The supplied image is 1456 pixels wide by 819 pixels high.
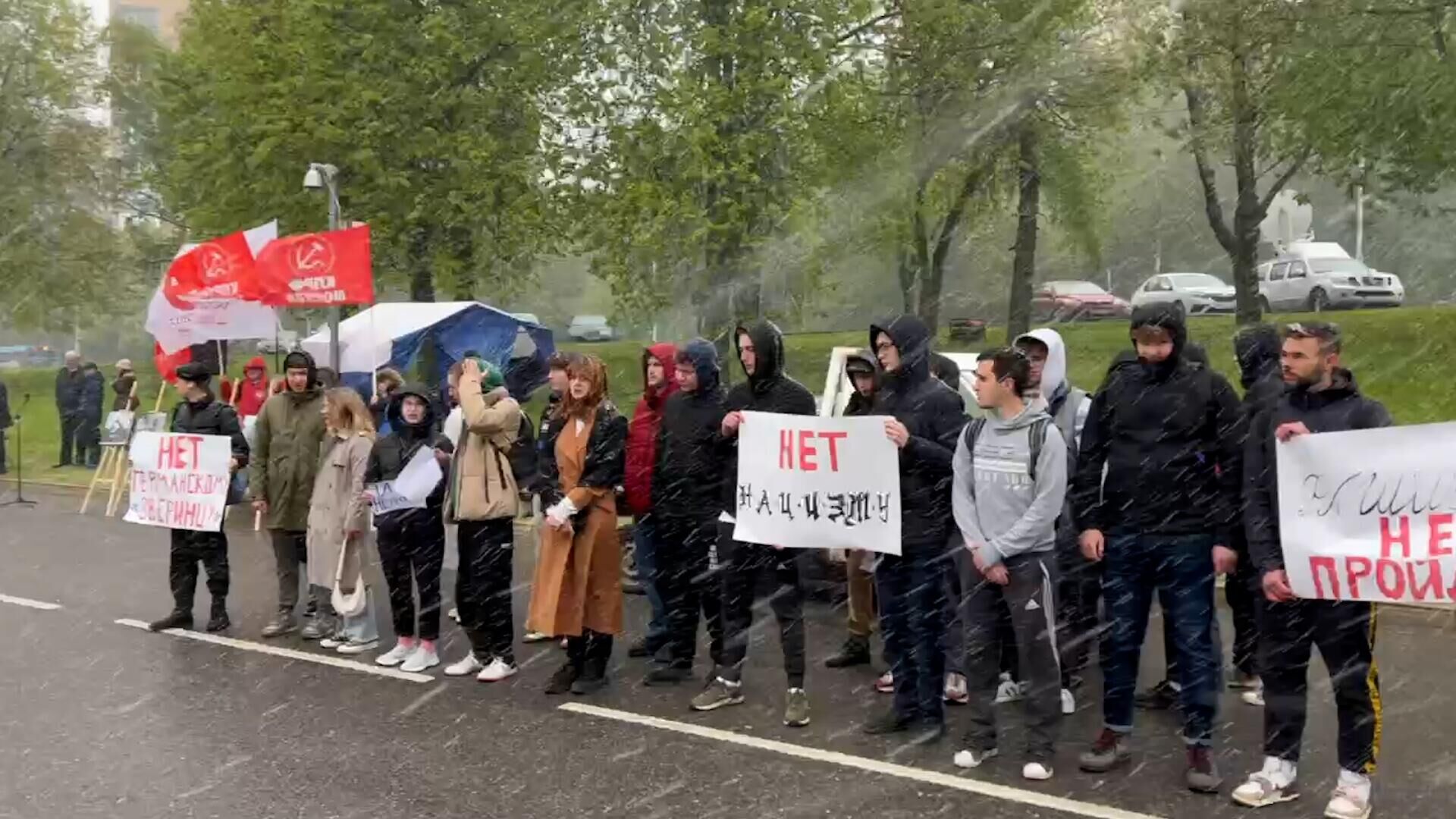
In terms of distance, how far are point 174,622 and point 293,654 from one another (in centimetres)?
129

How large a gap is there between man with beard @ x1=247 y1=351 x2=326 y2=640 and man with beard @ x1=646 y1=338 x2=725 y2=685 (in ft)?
8.28

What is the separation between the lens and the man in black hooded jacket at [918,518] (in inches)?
245

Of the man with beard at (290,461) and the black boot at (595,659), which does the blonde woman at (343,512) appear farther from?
the black boot at (595,659)

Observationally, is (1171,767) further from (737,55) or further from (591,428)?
(737,55)

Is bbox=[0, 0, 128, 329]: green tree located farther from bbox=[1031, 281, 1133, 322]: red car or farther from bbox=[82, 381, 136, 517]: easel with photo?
bbox=[1031, 281, 1133, 322]: red car

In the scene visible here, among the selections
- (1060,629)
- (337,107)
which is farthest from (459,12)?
(1060,629)

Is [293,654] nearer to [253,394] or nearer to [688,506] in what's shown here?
[688,506]


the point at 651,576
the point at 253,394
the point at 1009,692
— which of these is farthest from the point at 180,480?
the point at 253,394

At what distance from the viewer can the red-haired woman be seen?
711cm

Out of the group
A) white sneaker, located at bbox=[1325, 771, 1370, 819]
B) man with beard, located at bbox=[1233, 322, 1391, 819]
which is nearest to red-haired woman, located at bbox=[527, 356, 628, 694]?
man with beard, located at bbox=[1233, 322, 1391, 819]

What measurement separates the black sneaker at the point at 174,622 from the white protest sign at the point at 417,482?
235 centimetres

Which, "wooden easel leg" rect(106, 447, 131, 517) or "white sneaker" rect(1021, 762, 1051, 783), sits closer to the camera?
"white sneaker" rect(1021, 762, 1051, 783)

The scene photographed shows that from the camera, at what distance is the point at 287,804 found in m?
5.45

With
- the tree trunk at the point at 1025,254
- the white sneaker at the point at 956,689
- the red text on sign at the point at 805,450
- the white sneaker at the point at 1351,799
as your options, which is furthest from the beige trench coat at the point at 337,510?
the tree trunk at the point at 1025,254
